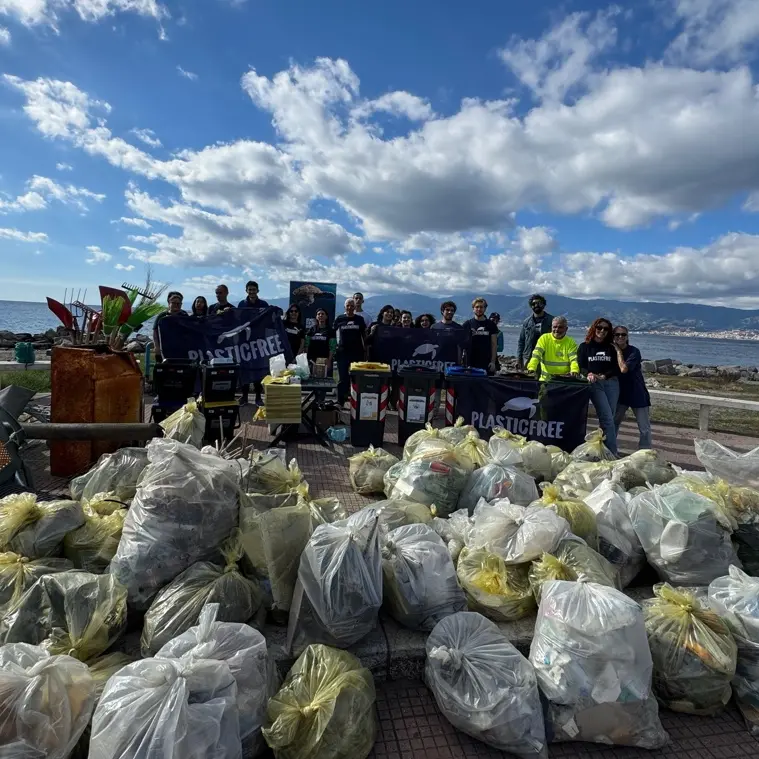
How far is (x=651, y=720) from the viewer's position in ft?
7.27

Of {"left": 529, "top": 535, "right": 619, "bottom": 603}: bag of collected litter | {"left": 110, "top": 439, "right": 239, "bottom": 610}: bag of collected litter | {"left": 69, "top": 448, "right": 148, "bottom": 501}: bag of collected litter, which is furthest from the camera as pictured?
{"left": 69, "top": 448, "right": 148, "bottom": 501}: bag of collected litter

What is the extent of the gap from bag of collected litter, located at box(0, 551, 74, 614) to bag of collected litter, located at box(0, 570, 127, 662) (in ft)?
0.28

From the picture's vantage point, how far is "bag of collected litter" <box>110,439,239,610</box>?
2.53 metres

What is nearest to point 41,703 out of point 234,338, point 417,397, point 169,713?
point 169,713

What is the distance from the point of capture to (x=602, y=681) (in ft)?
7.16

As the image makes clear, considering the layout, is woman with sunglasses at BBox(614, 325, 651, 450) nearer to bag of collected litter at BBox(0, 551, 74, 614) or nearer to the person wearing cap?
the person wearing cap

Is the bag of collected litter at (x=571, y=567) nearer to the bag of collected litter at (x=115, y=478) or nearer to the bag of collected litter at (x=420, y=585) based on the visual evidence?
the bag of collected litter at (x=420, y=585)

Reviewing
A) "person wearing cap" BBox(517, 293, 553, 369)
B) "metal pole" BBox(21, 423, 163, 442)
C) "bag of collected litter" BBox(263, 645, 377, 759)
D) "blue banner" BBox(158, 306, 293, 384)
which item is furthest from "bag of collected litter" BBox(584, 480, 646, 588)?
"blue banner" BBox(158, 306, 293, 384)

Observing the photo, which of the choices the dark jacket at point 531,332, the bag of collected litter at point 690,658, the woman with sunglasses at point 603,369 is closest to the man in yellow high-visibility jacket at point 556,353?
the woman with sunglasses at point 603,369

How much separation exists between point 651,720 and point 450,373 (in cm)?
488

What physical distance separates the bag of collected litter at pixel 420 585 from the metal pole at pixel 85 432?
2771 mm

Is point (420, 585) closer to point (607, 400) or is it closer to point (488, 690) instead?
point (488, 690)

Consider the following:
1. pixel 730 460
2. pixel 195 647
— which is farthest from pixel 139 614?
pixel 730 460

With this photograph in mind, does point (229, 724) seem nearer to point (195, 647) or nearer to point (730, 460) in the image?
point (195, 647)
